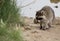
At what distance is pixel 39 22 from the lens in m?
8.05

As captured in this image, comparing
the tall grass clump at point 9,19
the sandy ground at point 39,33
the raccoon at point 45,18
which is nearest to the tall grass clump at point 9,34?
the tall grass clump at point 9,19

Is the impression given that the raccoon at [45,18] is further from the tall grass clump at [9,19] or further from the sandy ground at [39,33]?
the tall grass clump at [9,19]

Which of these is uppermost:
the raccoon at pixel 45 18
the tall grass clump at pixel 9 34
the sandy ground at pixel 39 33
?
the raccoon at pixel 45 18

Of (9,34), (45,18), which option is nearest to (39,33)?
(45,18)

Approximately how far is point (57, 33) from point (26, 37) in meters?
1.11

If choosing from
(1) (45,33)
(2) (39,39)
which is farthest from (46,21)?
(2) (39,39)

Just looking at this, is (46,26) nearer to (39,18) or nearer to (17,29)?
(39,18)

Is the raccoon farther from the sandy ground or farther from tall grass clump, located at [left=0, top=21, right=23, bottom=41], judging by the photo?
tall grass clump, located at [left=0, top=21, right=23, bottom=41]

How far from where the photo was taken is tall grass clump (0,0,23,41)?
606 cm

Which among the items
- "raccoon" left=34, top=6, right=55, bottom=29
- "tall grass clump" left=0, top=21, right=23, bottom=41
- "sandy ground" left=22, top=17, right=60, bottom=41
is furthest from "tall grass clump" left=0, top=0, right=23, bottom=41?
"raccoon" left=34, top=6, right=55, bottom=29

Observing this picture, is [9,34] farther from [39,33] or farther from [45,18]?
[45,18]

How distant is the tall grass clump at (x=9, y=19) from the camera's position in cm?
606

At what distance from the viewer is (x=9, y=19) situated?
7.16 metres

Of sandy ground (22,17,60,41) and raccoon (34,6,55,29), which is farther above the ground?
raccoon (34,6,55,29)
